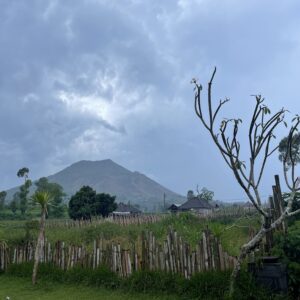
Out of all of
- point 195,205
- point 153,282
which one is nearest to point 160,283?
point 153,282

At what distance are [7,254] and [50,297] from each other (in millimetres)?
4763

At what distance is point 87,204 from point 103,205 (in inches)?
66.3

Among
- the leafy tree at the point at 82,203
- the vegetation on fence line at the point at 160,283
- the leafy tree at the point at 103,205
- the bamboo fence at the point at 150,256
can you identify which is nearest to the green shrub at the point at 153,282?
the vegetation on fence line at the point at 160,283

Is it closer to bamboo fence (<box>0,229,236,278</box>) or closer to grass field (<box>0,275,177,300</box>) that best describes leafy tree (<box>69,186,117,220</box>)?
bamboo fence (<box>0,229,236,278</box>)

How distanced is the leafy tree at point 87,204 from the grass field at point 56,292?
26365mm

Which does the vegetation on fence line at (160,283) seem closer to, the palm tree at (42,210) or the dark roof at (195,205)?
the palm tree at (42,210)

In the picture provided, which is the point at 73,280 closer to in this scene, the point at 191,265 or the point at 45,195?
the point at 45,195

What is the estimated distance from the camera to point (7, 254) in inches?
531

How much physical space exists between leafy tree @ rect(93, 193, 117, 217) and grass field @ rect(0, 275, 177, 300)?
26703 millimetres

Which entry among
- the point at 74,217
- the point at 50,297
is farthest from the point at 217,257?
the point at 74,217

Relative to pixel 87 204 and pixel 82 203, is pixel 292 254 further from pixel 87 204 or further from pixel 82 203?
pixel 82 203

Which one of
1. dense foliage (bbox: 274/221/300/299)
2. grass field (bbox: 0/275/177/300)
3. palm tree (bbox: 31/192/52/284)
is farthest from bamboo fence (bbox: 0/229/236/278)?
dense foliage (bbox: 274/221/300/299)

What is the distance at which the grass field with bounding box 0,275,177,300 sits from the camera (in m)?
8.92

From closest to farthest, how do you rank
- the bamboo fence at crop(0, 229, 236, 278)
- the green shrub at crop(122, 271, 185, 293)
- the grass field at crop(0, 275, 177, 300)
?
the bamboo fence at crop(0, 229, 236, 278) < the green shrub at crop(122, 271, 185, 293) < the grass field at crop(0, 275, 177, 300)
